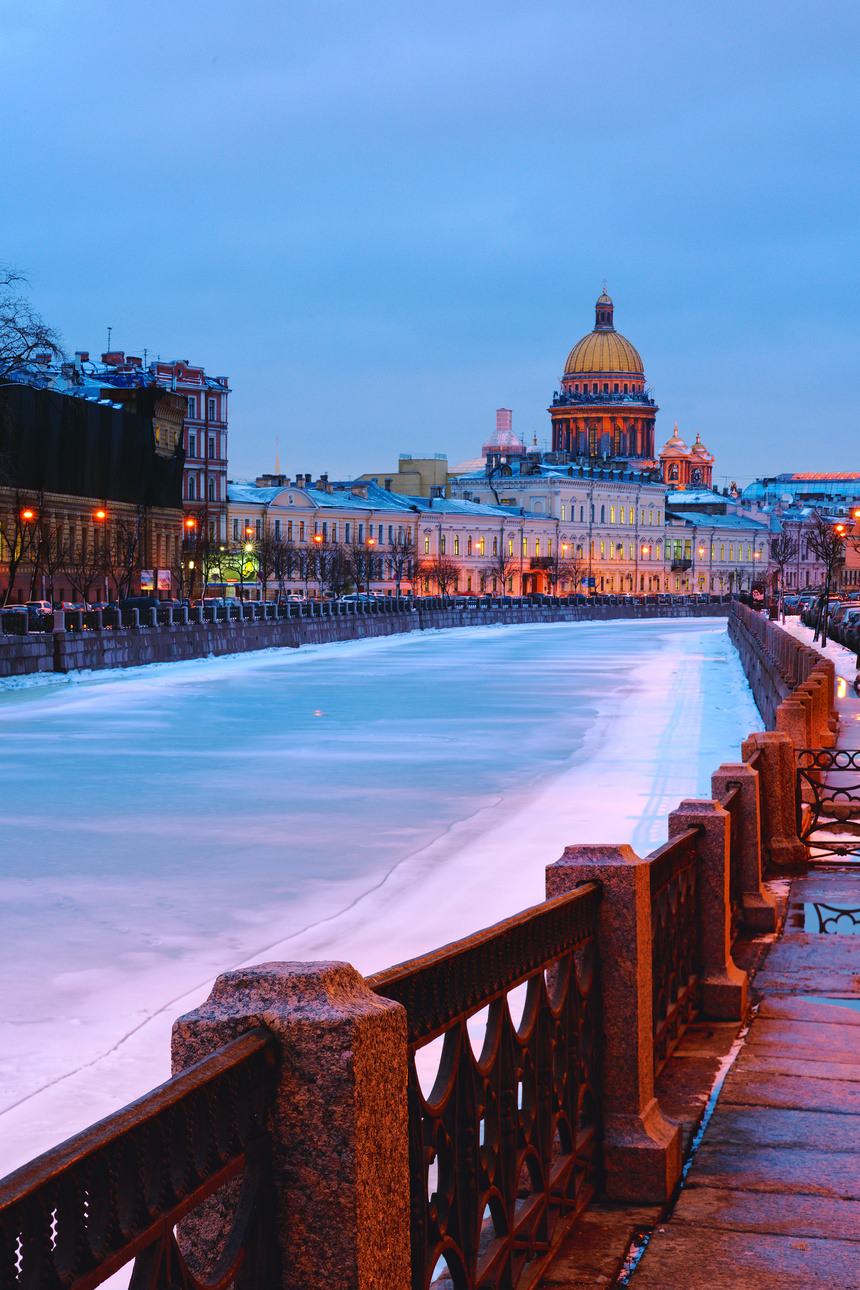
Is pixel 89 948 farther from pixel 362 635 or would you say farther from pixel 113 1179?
pixel 362 635

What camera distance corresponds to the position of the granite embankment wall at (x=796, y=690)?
51.2 ft

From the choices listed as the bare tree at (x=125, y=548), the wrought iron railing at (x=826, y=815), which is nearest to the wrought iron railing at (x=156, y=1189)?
the wrought iron railing at (x=826, y=815)

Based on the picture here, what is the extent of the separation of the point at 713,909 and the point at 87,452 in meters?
75.6

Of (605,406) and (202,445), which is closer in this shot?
(202,445)

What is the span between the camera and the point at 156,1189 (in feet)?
7.97

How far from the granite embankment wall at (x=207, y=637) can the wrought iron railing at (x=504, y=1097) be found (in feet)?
130

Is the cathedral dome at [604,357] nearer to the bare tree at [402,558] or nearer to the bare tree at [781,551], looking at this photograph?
the bare tree at [781,551]

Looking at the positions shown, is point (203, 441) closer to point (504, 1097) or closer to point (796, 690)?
point (796, 690)

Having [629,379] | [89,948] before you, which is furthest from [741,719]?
[629,379]

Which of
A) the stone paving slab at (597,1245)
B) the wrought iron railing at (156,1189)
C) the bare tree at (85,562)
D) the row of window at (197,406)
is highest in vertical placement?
the row of window at (197,406)

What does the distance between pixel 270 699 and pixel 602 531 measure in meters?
120

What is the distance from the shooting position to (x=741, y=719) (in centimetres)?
3338

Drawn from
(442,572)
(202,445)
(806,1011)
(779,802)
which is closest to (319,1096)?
(806,1011)

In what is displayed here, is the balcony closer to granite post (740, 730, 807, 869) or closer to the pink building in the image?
the pink building
